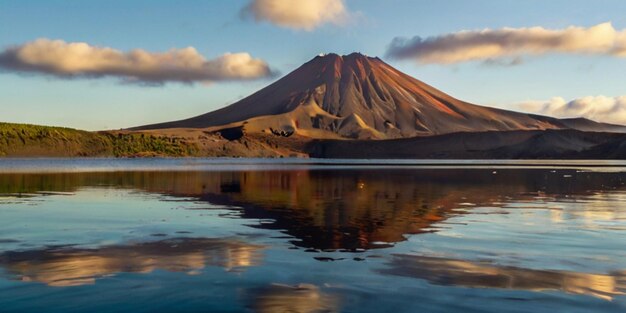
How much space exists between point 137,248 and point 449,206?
22.2 m

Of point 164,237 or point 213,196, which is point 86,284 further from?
point 213,196

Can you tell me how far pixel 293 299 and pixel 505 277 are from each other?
6.01m

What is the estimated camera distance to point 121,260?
17859 millimetres

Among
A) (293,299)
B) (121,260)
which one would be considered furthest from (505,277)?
(121,260)

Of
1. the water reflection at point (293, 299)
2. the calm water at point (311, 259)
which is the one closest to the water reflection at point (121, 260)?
the calm water at point (311, 259)

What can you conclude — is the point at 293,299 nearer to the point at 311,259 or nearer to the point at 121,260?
the point at 311,259

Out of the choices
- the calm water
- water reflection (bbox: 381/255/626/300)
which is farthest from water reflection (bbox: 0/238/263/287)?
water reflection (bbox: 381/255/626/300)

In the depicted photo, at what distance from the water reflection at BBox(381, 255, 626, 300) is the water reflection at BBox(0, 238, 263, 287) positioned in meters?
4.73

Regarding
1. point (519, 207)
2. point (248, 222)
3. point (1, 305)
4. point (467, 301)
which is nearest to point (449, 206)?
point (519, 207)

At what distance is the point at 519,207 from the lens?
37.1 metres

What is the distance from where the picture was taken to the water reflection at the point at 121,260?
1570cm

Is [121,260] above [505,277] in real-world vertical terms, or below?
above

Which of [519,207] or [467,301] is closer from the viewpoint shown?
[467,301]

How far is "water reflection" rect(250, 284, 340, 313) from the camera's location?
41.2ft
